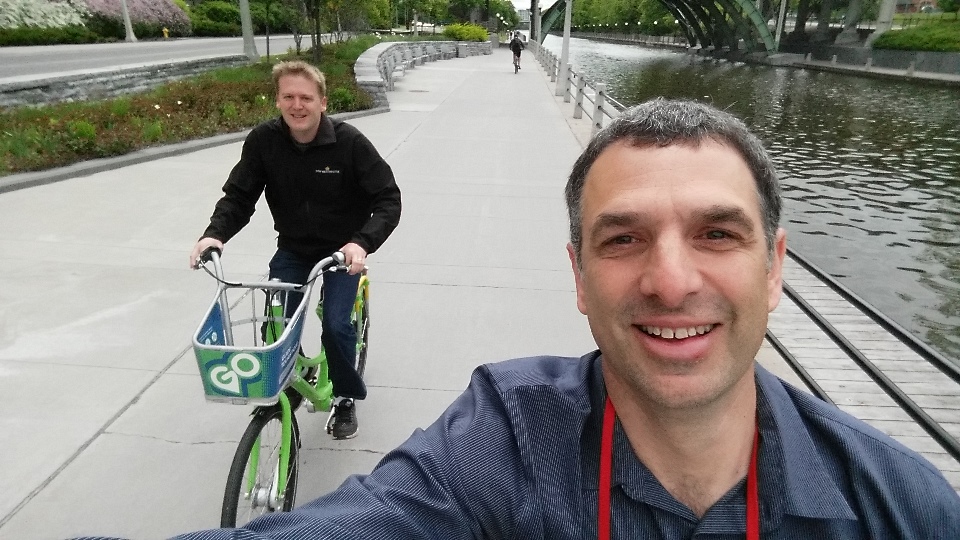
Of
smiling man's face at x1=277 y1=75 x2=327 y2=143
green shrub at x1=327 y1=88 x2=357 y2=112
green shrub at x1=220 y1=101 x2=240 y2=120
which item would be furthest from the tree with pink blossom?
smiling man's face at x1=277 y1=75 x2=327 y2=143

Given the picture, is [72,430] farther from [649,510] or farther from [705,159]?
[705,159]

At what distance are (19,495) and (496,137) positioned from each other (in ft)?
31.9

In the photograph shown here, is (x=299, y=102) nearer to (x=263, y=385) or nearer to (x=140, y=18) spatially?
(x=263, y=385)

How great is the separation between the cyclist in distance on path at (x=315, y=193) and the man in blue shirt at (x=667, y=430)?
5.79 ft

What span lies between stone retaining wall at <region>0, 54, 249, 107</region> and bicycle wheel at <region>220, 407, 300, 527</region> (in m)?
11.5

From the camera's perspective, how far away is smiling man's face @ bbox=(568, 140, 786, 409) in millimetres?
1210

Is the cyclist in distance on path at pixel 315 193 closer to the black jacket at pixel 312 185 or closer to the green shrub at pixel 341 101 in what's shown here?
the black jacket at pixel 312 185

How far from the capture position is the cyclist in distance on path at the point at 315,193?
9.88 feet

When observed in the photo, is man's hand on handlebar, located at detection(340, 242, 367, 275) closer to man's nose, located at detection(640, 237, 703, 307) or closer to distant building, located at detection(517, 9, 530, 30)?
man's nose, located at detection(640, 237, 703, 307)

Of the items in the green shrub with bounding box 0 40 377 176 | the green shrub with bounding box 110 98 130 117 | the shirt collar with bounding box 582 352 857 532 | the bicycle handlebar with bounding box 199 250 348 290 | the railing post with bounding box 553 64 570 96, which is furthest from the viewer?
the railing post with bounding box 553 64 570 96

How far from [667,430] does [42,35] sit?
32.5 m

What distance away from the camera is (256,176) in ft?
10.3

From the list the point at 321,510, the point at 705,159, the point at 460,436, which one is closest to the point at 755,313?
the point at 705,159

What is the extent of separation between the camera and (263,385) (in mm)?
2119
